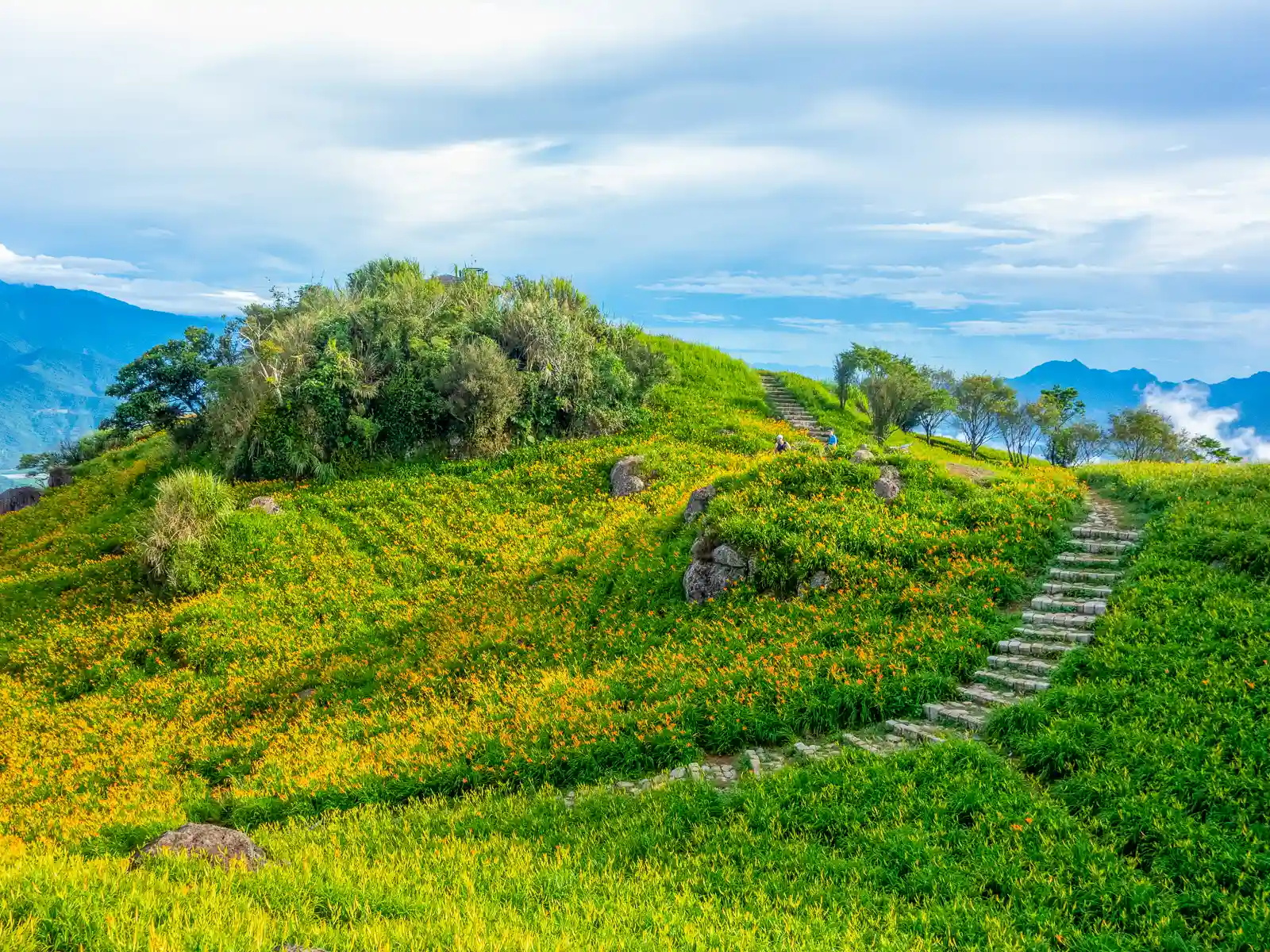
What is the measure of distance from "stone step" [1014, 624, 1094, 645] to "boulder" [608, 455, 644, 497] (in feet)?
47.2

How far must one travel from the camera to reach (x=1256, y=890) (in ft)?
21.5

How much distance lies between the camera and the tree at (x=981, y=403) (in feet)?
168

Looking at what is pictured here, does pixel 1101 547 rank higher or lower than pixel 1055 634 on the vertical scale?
higher

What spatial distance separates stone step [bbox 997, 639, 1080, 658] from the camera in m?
11.2

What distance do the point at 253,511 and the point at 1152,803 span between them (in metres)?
26.1

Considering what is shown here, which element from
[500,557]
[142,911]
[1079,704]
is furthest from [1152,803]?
[500,557]

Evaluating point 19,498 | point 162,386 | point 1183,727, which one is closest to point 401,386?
point 162,386

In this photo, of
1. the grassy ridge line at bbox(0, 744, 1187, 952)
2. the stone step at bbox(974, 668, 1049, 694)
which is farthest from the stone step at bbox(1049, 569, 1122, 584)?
the grassy ridge line at bbox(0, 744, 1187, 952)

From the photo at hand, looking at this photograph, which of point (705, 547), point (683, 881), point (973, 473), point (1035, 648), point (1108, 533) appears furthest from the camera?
point (973, 473)

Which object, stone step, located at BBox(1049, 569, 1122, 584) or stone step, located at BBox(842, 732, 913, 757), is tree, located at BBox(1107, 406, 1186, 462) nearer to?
stone step, located at BBox(1049, 569, 1122, 584)

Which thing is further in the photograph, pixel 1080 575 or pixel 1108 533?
pixel 1108 533

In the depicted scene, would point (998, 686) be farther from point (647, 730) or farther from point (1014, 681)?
point (647, 730)

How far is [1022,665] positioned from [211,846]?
11705 mm

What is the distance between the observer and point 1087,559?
13930 millimetres
